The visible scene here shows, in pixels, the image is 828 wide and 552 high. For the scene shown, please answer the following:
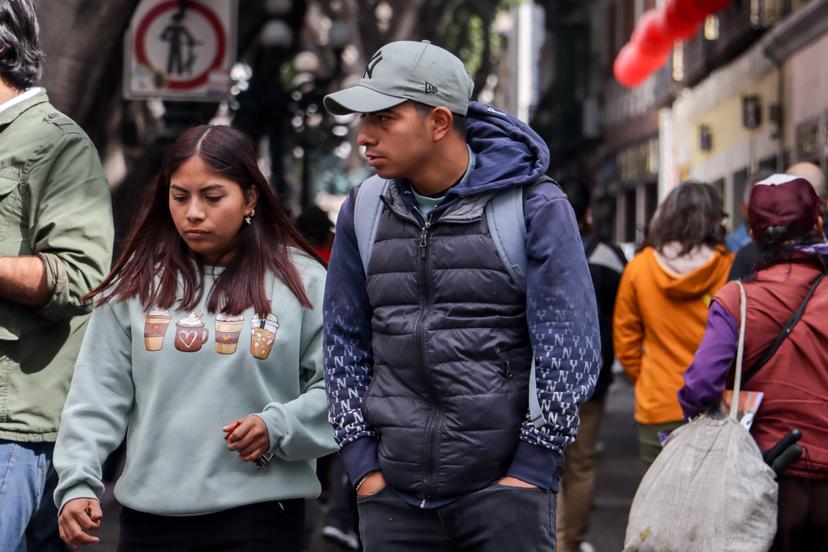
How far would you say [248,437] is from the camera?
3.85m

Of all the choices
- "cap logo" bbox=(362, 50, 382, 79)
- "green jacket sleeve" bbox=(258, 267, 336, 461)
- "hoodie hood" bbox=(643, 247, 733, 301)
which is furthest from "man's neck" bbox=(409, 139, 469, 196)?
"hoodie hood" bbox=(643, 247, 733, 301)

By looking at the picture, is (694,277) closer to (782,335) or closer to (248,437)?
(782,335)

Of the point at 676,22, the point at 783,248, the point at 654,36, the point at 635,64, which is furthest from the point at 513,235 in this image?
the point at 635,64

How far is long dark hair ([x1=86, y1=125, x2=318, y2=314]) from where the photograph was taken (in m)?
4.08

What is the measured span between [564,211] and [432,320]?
15.9 inches

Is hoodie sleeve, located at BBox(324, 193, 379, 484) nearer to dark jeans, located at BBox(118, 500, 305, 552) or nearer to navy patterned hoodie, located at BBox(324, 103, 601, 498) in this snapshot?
navy patterned hoodie, located at BBox(324, 103, 601, 498)

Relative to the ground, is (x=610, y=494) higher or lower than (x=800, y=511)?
lower

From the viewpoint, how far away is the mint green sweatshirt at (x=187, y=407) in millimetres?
3924

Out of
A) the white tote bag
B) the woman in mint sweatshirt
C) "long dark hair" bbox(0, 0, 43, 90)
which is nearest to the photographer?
the woman in mint sweatshirt

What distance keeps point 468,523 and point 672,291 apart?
3.84m

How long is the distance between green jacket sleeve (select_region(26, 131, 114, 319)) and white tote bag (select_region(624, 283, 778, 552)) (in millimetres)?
1943

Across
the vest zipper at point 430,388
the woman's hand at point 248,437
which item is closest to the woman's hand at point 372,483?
the vest zipper at point 430,388

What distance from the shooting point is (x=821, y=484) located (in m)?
5.26

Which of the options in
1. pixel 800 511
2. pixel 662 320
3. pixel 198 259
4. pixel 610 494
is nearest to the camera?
pixel 198 259
